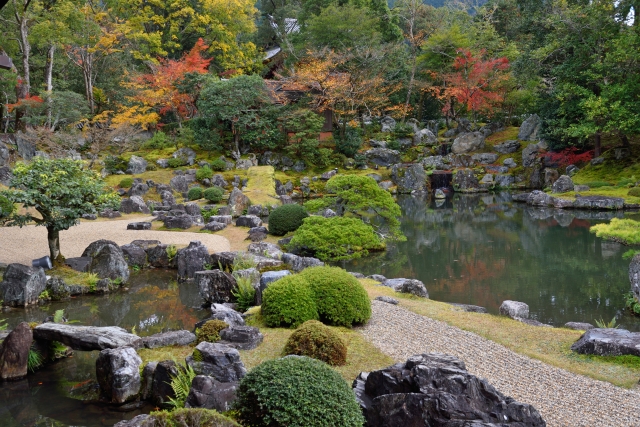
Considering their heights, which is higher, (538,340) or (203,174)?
(203,174)

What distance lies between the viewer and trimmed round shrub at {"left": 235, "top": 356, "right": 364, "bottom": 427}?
13.8ft

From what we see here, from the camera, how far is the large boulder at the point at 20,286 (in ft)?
36.7

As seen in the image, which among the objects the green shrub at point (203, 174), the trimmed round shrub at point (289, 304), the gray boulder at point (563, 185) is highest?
the green shrub at point (203, 174)

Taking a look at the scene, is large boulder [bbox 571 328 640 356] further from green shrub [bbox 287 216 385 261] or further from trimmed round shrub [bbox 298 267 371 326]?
green shrub [bbox 287 216 385 261]

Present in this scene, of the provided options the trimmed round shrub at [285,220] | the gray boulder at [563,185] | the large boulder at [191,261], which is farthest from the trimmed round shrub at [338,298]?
the gray boulder at [563,185]

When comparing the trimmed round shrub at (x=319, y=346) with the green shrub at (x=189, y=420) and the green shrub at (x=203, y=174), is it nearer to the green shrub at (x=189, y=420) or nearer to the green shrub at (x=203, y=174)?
the green shrub at (x=189, y=420)

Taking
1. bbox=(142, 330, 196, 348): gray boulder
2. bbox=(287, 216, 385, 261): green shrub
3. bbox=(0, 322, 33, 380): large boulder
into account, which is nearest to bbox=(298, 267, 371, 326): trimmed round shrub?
bbox=(142, 330, 196, 348): gray boulder

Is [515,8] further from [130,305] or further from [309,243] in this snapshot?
[130,305]

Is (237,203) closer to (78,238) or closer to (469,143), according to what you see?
(78,238)

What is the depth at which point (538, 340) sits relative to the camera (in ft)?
24.9

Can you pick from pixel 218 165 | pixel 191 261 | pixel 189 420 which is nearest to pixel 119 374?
pixel 189 420

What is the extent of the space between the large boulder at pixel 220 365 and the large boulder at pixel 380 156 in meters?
28.7

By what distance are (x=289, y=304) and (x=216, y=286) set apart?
334 centimetres

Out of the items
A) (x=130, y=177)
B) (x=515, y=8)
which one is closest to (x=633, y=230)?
(x=130, y=177)
